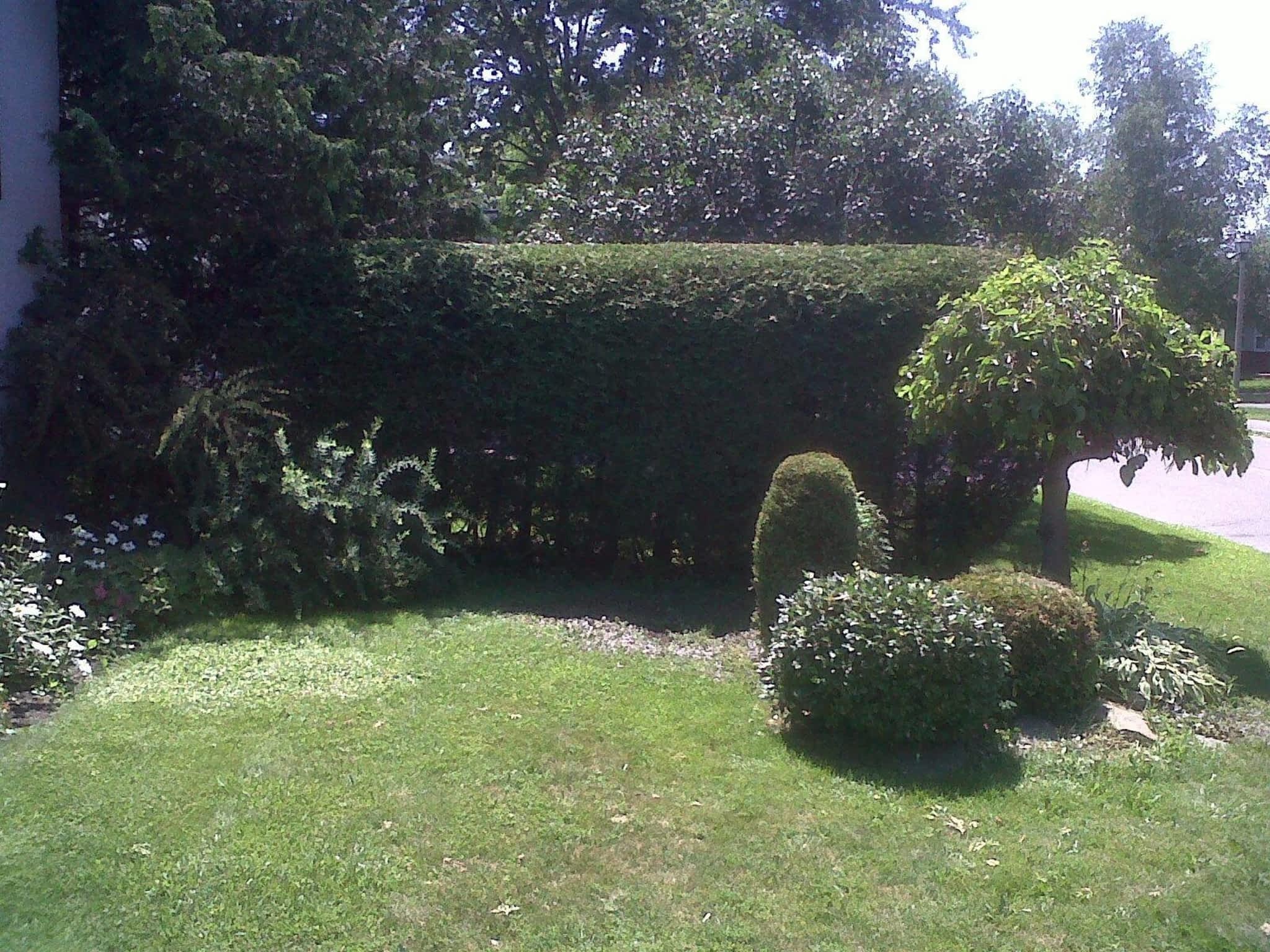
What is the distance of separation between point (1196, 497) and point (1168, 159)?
18.9m

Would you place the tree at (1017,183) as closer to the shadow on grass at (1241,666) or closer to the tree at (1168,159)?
the shadow on grass at (1241,666)

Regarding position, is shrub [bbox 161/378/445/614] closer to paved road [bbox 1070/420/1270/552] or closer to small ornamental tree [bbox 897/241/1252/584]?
small ornamental tree [bbox 897/241/1252/584]

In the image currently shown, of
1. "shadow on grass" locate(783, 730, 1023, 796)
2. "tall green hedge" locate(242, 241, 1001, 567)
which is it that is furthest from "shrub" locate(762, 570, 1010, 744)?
"tall green hedge" locate(242, 241, 1001, 567)

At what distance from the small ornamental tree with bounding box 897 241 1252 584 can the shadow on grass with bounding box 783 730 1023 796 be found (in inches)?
84.3

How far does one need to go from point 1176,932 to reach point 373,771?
303cm

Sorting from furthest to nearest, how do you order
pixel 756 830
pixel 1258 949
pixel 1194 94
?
pixel 1194 94
pixel 756 830
pixel 1258 949

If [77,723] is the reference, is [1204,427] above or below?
above

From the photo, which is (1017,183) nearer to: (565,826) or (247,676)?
(247,676)

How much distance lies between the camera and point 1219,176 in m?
32.4

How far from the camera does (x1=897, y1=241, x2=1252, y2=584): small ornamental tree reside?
6.54 metres

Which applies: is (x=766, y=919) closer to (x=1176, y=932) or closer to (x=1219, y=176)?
(x=1176, y=932)

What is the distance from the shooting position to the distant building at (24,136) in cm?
843

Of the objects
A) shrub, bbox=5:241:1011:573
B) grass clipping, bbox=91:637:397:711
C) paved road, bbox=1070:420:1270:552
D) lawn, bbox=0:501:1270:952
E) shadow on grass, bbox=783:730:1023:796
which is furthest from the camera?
paved road, bbox=1070:420:1270:552

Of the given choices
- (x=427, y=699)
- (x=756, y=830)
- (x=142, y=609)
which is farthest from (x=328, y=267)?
(x=756, y=830)
